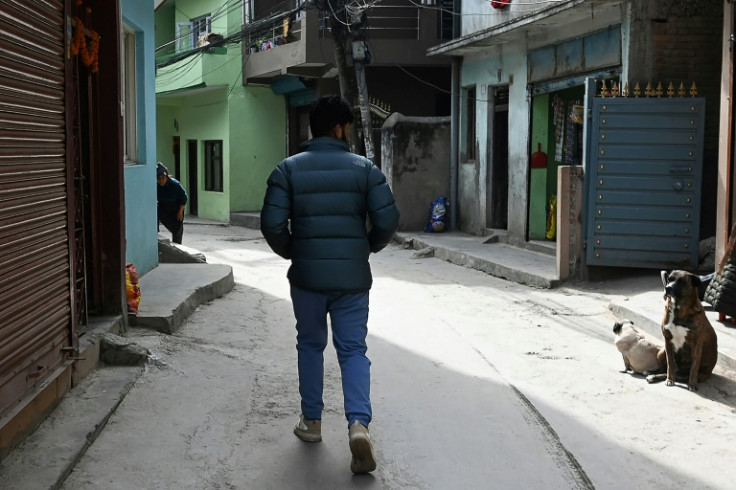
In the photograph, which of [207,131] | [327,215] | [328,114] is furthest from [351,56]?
[327,215]

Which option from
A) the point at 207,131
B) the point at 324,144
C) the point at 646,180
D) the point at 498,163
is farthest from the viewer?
the point at 207,131

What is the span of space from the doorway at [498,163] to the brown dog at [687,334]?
11.0 metres

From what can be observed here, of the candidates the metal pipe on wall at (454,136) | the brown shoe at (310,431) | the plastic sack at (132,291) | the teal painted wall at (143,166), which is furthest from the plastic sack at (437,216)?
the brown shoe at (310,431)

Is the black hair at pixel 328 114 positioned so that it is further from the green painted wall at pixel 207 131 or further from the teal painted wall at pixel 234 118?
the green painted wall at pixel 207 131

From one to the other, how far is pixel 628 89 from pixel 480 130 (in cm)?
662

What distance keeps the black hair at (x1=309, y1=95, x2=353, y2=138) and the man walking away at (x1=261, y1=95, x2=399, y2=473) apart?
0.29ft

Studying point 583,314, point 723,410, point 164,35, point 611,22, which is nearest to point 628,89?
point 611,22

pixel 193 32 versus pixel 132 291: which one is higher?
pixel 193 32

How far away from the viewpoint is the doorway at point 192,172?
30.3 m

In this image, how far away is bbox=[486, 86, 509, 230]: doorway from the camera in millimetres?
17797

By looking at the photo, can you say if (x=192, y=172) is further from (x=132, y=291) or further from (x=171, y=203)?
(x=132, y=291)

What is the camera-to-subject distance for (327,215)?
4723 mm

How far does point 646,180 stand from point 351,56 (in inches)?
409

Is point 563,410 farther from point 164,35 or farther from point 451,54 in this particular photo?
point 164,35
